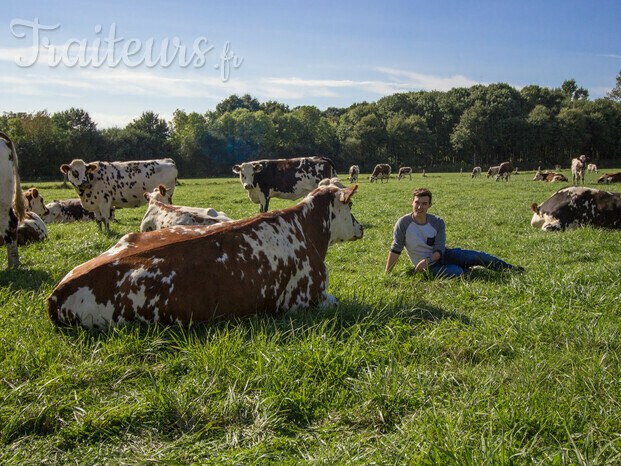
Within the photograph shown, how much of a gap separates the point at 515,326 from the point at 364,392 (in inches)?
85.7

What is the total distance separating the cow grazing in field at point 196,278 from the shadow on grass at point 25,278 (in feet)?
7.59

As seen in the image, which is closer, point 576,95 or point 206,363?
point 206,363

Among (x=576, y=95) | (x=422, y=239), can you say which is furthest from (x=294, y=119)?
(x=576, y=95)

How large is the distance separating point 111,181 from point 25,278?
8724mm

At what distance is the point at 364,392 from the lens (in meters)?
3.06

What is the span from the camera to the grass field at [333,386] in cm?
254

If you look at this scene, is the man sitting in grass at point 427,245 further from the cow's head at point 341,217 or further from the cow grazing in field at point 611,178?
the cow grazing in field at point 611,178

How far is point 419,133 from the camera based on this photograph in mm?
90688

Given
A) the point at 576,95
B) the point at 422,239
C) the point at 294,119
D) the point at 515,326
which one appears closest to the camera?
the point at 515,326

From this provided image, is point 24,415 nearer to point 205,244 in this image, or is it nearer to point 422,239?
point 205,244

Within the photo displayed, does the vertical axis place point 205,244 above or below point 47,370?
above

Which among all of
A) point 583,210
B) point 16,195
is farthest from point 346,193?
point 583,210

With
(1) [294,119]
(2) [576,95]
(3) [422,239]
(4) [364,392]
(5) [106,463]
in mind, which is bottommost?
(5) [106,463]

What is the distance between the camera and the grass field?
8.34 feet
